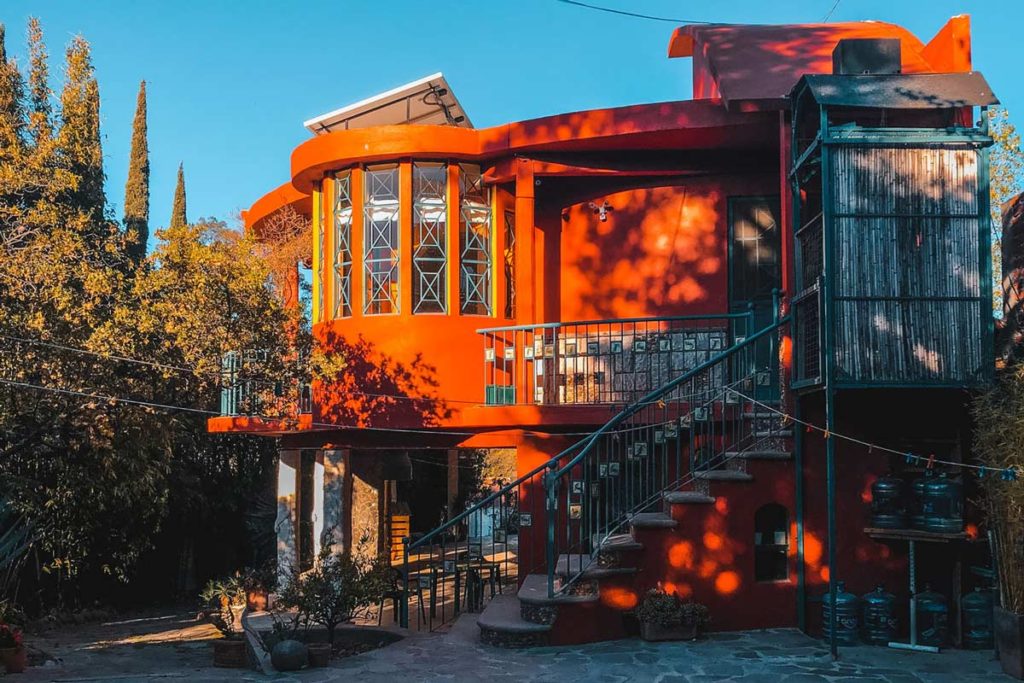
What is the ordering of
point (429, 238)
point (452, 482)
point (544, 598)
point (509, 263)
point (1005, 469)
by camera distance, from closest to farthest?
1. point (1005, 469)
2. point (544, 598)
3. point (429, 238)
4. point (509, 263)
5. point (452, 482)

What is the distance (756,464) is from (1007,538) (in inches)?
91.0

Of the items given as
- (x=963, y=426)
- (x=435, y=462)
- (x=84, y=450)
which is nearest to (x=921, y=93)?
(x=963, y=426)

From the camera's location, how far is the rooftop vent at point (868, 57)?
1019 cm

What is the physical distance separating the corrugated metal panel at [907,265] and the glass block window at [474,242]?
5050mm

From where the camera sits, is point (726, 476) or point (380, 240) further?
point (380, 240)

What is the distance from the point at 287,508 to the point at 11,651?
6.67 meters

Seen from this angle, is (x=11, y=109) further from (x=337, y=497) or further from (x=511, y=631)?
(x=511, y=631)

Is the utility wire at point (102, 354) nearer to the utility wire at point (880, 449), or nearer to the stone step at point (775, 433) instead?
the stone step at point (775, 433)

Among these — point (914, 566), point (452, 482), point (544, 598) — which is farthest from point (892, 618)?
point (452, 482)

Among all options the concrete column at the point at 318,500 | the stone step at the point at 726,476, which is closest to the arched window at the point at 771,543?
the stone step at the point at 726,476

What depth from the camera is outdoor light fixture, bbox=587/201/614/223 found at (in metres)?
12.8

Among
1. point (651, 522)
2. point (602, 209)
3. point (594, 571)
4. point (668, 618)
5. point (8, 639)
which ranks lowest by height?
point (8, 639)

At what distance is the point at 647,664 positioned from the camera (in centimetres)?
848

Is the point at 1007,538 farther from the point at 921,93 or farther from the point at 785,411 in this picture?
the point at 921,93
